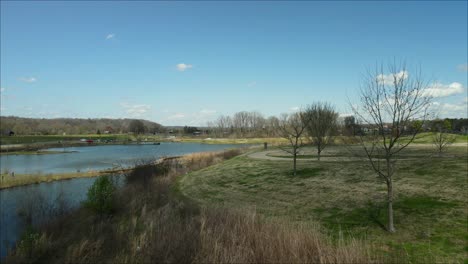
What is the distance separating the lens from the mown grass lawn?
35.3 ft

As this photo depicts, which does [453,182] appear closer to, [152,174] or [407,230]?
[407,230]

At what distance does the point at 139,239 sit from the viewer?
35.4 feet

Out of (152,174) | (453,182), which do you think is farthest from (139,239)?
(152,174)

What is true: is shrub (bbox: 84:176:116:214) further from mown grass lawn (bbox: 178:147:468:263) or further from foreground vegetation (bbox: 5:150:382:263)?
mown grass lawn (bbox: 178:147:468:263)

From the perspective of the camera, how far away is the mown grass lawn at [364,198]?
1077cm

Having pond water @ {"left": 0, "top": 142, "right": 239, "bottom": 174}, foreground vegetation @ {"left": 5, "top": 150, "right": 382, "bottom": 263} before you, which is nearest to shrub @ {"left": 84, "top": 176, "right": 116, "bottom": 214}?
foreground vegetation @ {"left": 5, "top": 150, "right": 382, "bottom": 263}

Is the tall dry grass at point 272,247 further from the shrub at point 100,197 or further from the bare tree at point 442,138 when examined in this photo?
the bare tree at point 442,138

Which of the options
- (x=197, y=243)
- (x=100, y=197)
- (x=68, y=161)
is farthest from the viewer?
(x=68, y=161)

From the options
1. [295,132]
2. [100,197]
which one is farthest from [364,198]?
[295,132]

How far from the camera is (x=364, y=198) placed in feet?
52.9

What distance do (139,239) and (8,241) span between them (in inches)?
454

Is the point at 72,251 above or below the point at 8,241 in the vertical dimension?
above

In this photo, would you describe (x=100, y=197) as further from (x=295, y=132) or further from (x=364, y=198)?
(x=295, y=132)

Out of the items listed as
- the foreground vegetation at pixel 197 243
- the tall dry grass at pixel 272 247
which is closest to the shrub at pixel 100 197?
the foreground vegetation at pixel 197 243
